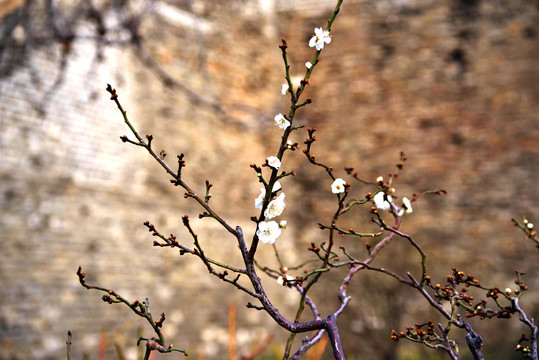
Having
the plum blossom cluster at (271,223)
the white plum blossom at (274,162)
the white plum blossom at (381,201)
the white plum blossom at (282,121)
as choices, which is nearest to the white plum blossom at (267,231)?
the plum blossom cluster at (271,223)

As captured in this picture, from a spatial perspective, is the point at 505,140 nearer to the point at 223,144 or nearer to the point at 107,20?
the point at 223,144

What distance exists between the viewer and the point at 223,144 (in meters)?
6.99

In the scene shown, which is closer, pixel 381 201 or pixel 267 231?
pixel 267 231

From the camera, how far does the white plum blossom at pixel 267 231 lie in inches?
53.4

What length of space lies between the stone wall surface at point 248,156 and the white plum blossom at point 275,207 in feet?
13.6

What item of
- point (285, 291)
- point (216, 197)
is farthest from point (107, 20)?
point (285, 291)

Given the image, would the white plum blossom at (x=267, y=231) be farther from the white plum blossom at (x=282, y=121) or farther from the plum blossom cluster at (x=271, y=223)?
the white plum blossom at (x=282, y=121)

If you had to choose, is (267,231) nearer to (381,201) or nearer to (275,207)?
(275,207)

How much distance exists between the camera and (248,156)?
736 centimetres

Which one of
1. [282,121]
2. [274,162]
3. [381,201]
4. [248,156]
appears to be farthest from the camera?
[248,156]

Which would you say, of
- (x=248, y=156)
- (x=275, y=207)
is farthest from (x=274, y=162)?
(x=248, y=156)

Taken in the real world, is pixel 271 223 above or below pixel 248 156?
below

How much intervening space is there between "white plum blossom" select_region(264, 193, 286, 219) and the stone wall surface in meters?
4.13

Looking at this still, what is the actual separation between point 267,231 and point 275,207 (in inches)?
3.1
